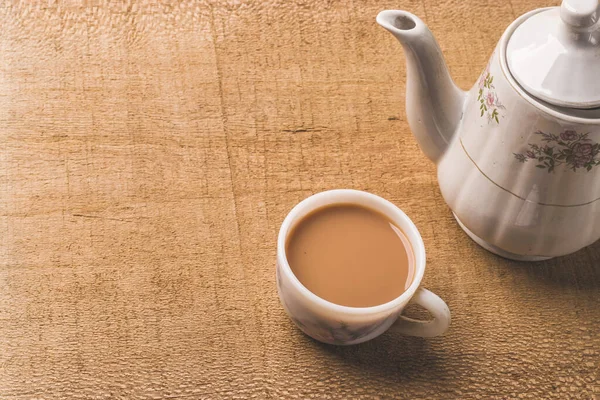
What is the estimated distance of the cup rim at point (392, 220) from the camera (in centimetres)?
63

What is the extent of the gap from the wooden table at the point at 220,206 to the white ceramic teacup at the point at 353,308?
0.04 metres

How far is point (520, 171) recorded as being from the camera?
0.65 m

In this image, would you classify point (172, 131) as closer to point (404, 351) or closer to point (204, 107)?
point (204, 107)

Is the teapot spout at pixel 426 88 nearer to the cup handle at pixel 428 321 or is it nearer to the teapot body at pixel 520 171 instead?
the teapot body at pixel 520 171

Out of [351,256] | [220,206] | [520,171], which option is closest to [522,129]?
[520,171]

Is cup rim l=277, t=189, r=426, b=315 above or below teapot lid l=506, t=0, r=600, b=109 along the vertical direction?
below

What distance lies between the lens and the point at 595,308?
748mm

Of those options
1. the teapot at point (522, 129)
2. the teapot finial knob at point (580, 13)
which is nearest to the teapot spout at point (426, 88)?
the teapot at point (522, 129)

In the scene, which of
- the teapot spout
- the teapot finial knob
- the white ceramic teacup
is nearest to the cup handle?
the white ceramic teacup

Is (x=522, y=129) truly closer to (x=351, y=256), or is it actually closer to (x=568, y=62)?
(x=568, y=62)

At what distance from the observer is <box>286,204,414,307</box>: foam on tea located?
66 cm

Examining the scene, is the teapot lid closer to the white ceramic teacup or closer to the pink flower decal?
the pink flower decal

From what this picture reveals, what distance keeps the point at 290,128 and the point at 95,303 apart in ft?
0.91

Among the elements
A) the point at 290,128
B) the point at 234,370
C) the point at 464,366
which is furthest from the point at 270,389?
the point at 290,128
